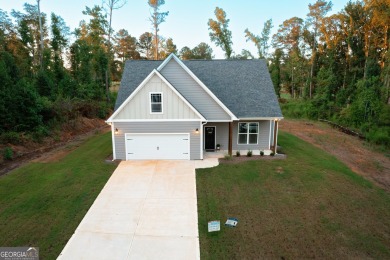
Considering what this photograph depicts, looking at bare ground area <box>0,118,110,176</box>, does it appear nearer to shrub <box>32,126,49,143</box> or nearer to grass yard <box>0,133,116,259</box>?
shrub <box>32,126,49,143</box>

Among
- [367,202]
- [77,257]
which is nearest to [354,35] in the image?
[367,202]

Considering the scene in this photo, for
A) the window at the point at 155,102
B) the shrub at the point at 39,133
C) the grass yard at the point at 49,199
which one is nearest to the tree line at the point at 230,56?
the shrub at the point at 39,133

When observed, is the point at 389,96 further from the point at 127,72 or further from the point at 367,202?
the point at 127,72

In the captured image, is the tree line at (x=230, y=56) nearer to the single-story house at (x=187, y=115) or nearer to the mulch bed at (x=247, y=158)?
the single-story house at (x=187, y=115)

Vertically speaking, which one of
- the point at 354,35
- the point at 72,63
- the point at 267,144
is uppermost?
the point at 354,35

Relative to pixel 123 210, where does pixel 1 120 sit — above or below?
above

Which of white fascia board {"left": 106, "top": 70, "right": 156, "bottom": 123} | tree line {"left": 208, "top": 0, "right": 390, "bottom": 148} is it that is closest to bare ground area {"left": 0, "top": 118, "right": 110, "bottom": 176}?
white fascia board {"left": 106, "top": 70, "right": 156, "bottom": 123}

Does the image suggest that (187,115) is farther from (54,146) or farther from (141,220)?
(54,146)
